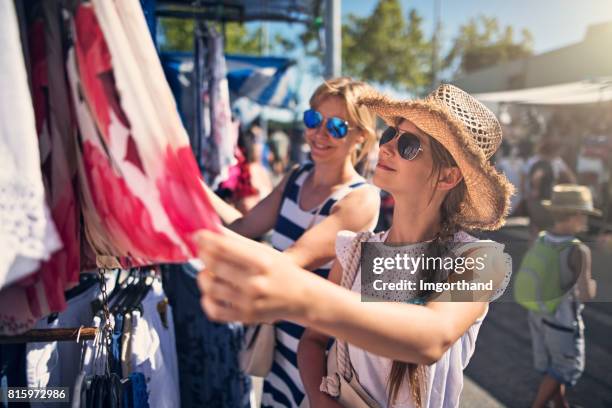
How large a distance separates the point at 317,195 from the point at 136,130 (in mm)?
1300

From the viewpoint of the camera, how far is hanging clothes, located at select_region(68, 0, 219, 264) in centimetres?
74

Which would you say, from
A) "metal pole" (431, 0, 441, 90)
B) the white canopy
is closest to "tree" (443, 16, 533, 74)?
"metal pole" (431, 0, 441, 90)

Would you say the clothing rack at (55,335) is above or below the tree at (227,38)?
below

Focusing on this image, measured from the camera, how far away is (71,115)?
842mm

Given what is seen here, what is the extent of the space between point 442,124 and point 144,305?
1.25m

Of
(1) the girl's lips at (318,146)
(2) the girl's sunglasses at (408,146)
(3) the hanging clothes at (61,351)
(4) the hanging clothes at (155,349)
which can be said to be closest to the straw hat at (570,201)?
(1) the girl's lips at (318,146)

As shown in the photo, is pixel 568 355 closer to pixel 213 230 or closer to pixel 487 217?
pixel 487 217

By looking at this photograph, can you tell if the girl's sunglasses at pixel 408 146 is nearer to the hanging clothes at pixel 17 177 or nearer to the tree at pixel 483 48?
the hanging clothes at pixel 17 177

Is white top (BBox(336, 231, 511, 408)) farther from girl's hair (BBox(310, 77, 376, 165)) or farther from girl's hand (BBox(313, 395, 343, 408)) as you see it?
girl's hair (BBox(310, 77, 376, 165))

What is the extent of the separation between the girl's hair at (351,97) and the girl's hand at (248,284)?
1419mm

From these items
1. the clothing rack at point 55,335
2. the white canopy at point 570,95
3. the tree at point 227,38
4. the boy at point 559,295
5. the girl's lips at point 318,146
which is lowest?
the boy at point 559,295

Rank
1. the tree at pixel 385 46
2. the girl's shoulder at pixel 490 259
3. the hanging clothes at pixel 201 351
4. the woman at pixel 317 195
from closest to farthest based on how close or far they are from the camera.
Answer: the girl's shoulder at pixel 490 259
the woman at pixel 317 195
the hanging clothes at pixel 201 351
the tree at pixel 385 46

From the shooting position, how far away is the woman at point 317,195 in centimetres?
187

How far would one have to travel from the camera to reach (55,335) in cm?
110
